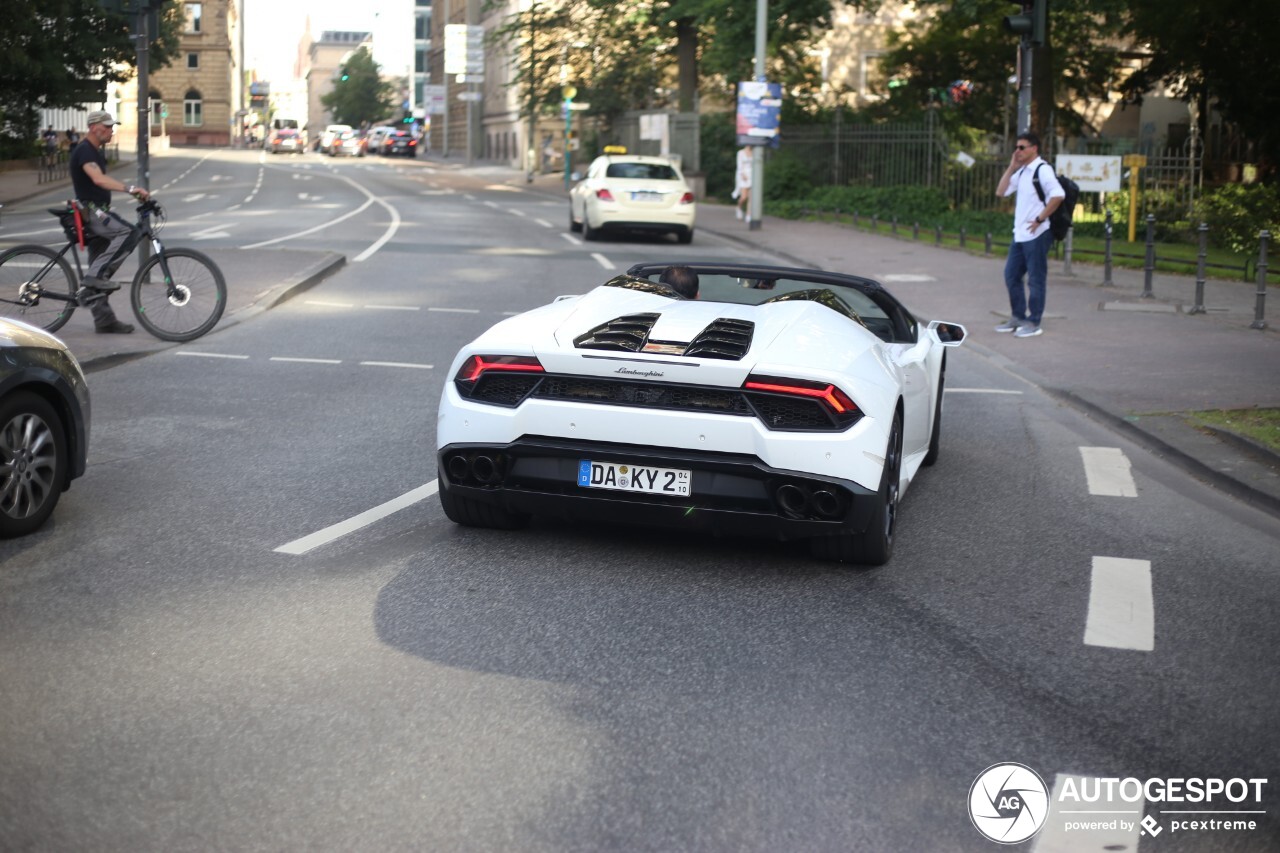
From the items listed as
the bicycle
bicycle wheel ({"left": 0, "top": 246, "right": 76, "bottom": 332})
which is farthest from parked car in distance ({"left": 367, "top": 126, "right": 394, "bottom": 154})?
bicycle wheel ({"left": 0, "top": 246, "right": 76, "bottom": 332})

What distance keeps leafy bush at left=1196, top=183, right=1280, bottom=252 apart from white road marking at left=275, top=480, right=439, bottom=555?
20367 millimetres

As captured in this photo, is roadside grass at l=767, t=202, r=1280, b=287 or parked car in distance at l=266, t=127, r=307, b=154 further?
parked car in distance at l=266, t=127, r=307, b=154

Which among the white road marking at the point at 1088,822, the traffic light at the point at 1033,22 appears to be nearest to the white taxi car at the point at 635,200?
the traffic light at the point at 1033,22

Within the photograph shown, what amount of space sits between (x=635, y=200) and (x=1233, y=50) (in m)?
13.4

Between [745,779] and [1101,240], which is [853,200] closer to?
[1101,240]

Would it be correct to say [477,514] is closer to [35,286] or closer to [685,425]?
[685,425]

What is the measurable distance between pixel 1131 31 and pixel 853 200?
721cm

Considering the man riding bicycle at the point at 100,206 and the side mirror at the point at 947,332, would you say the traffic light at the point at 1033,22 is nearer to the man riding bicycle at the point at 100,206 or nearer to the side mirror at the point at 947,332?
the side mirror at the point at 947,332

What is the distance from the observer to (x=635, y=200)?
2773 centimetres

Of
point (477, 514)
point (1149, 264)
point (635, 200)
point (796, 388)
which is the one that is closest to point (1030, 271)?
point (1149, 264)

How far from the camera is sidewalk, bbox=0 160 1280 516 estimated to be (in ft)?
31.6

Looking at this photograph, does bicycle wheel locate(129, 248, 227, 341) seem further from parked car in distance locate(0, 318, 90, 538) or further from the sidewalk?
parked car in distance locate(0, 318, 90, 538)

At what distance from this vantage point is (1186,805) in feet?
12.8

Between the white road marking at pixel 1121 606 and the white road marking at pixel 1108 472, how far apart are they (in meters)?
1.57
